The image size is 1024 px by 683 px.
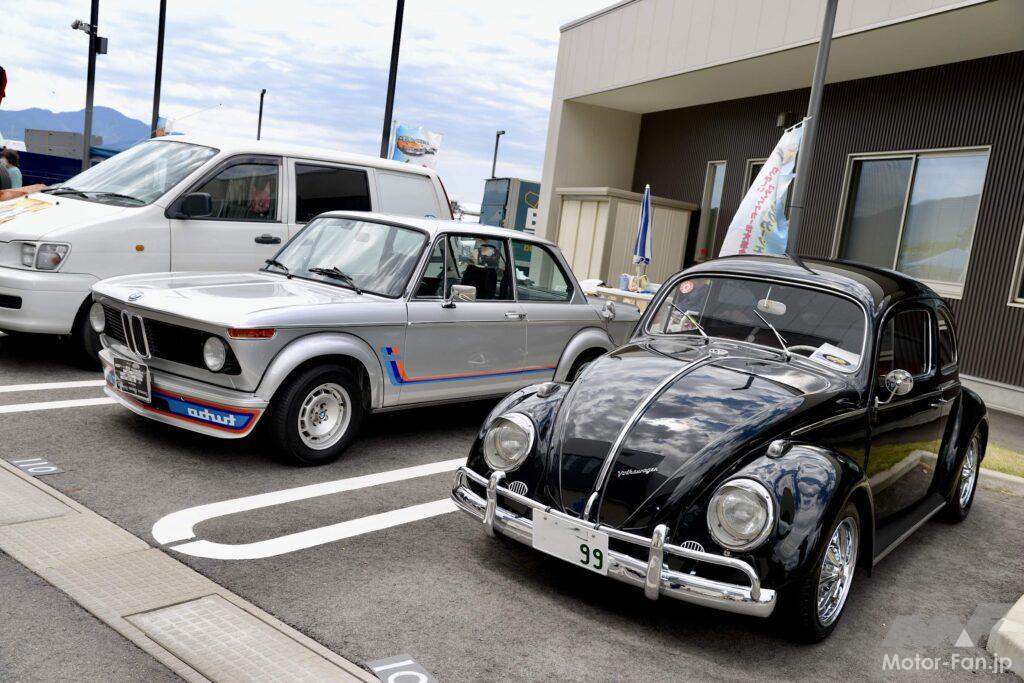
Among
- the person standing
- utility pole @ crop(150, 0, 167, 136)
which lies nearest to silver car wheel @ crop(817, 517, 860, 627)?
the person standing

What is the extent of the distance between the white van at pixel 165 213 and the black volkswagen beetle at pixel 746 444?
432 cm

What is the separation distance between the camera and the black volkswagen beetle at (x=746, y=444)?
135 inches

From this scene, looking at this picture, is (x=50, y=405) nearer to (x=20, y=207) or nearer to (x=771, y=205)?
(x=20, y=207)

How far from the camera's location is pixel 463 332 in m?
6.16

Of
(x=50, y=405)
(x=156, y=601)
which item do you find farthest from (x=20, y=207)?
(x=156, y=601)

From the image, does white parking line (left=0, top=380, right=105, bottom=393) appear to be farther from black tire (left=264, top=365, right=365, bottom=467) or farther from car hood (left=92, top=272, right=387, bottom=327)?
black tire (left=264, top=365, right=365, bottom=467)

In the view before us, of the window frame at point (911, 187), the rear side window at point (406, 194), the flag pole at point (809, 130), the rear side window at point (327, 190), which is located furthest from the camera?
the window frame at point (911, 187)

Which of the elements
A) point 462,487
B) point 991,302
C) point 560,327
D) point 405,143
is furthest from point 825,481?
point 405,143

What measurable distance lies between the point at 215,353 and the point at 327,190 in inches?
148

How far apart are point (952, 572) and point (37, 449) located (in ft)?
18.2

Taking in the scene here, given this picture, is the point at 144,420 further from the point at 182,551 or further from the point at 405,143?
the point at 405,143

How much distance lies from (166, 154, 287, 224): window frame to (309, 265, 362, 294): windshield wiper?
2098mm

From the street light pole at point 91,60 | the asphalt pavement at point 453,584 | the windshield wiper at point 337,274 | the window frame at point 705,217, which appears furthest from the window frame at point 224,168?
the street light pole at point 91,60

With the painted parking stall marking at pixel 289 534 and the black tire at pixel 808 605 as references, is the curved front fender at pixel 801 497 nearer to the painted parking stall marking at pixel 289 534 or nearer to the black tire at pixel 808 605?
the black tire at pixel 808 605
